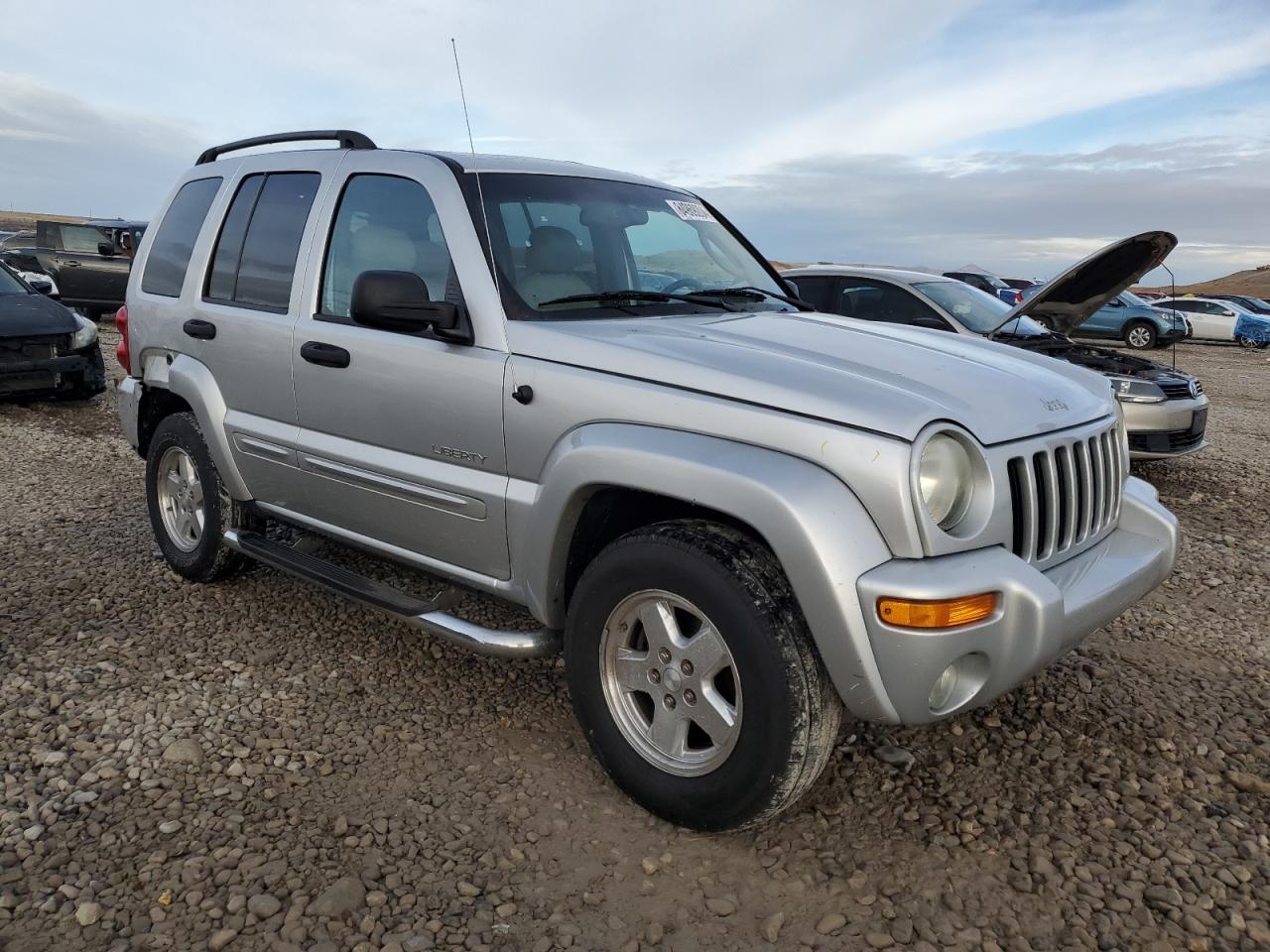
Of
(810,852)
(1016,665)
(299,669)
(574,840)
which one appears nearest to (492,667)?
(299,669)

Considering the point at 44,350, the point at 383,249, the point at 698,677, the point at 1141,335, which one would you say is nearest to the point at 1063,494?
the point at 698,677

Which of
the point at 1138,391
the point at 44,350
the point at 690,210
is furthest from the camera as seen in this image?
the point at 44,350

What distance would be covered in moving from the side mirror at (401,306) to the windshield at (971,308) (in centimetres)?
550

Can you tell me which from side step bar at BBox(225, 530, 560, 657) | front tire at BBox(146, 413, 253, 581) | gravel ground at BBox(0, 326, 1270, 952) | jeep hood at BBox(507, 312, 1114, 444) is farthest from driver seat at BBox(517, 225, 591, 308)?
front tire at BBox(146, 413, 253, 581)

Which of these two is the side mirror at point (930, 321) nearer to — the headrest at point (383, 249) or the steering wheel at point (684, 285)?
the steering wheel at point (684, 285)

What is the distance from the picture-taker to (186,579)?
4.81 meters

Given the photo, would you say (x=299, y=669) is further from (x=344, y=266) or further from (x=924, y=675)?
(x=924, y=675)

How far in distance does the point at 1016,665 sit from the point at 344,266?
2694 mm

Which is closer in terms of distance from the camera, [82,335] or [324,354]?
[324,354]

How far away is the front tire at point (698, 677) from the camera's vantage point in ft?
8.16

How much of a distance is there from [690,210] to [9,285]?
29.5 ft

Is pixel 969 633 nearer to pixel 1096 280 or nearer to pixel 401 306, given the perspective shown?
pixel 401 306

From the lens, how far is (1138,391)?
289 inches

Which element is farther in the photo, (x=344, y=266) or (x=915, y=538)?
(x=344, y=266)
